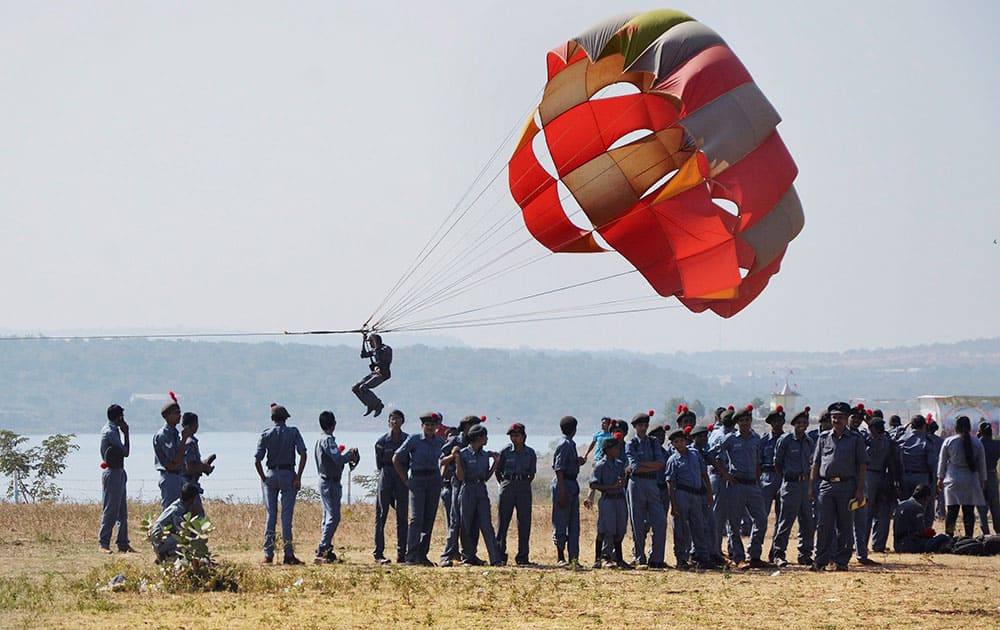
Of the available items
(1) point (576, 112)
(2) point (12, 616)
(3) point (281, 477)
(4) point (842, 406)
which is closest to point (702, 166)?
(1) point (576, 112)

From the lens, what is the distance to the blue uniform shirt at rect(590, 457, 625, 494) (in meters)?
14.7

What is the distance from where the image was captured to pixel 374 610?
10.7 metres

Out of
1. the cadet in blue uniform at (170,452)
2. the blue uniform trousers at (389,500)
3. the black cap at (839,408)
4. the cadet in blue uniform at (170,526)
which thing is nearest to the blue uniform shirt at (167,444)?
the cadet in blue uniform at (170,452)

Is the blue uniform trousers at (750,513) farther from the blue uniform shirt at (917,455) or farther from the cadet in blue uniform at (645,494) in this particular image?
the blue uniform shirt at (917,455)

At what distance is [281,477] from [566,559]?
3624mm

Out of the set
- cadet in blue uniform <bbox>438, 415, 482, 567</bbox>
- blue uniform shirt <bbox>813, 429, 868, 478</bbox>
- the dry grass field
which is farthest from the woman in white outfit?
cadet in blue uniform <bbox>438, 415, 482, 567</bbox>

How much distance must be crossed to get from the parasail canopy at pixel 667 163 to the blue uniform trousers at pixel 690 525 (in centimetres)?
220

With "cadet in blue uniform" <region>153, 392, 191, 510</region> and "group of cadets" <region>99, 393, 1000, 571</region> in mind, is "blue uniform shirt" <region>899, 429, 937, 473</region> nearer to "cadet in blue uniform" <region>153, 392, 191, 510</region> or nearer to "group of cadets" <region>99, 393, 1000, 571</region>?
"group of cadets" <region>99, 393, 1000, 571</region>

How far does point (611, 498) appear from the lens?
48.6 ft

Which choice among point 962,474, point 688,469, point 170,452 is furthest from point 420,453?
point 962,474

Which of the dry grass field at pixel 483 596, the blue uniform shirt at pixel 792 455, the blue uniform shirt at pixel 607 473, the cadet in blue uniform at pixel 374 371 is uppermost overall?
the cadet in blue uniform at pixel 374 371

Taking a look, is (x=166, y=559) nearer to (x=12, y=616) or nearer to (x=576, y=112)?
(x=12, y=616)

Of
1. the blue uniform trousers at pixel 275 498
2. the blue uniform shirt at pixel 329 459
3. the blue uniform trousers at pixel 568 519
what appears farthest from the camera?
the blue uniform trousers at pixel 568 519

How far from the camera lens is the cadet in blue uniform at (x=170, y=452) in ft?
47.0
